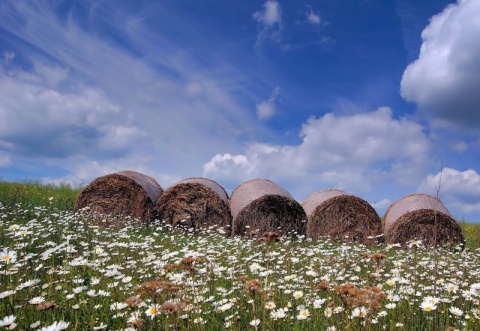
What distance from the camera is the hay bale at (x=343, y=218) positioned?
45.7 ft

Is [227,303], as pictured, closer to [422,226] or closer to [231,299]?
[231,299]

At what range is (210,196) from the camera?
14312 mm

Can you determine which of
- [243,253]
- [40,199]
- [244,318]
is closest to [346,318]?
[244,318]

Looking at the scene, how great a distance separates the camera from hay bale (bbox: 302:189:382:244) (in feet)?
45.7

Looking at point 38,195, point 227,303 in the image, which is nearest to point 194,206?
point 38,195

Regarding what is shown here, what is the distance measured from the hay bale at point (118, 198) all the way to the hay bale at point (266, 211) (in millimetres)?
2785

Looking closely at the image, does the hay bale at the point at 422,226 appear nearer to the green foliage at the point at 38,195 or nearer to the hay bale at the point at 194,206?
the hay bale at the point at 194,206

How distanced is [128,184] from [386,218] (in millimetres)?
8302

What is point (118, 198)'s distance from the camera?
14711 mm

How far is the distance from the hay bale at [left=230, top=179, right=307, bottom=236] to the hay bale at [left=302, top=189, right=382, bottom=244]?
419 millimetres

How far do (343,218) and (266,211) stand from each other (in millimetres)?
2380

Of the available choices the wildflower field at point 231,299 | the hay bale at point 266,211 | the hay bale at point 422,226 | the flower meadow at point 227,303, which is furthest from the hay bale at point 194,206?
the flower meadow at point 227,303

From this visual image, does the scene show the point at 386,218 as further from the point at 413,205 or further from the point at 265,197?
the point at 265,197

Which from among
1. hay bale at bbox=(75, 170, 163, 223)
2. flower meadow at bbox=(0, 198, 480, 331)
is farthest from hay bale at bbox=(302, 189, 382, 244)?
flower meadow at bbox=(0, 198, 480, 331)
